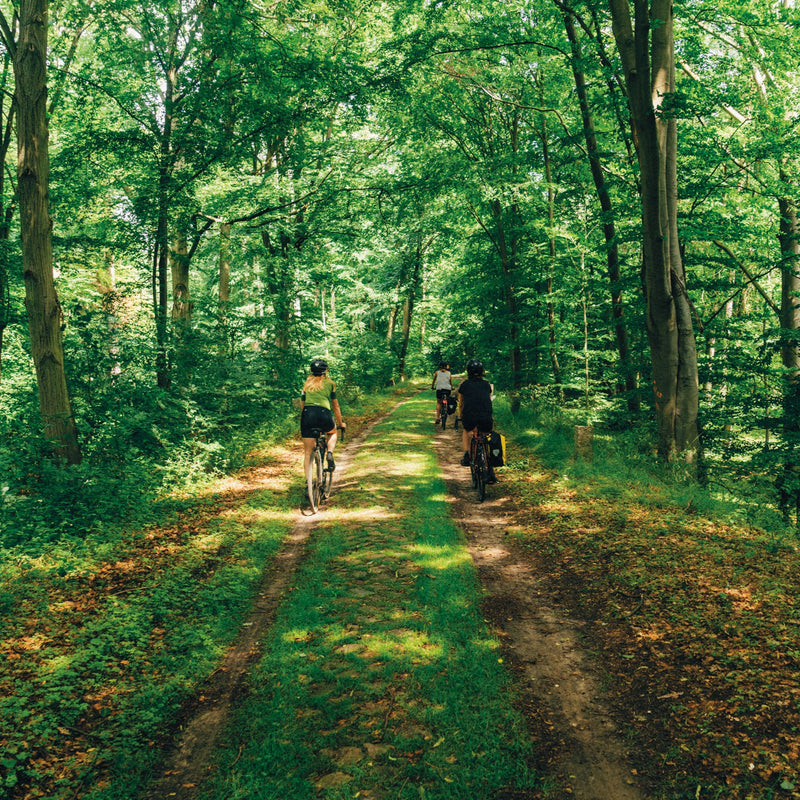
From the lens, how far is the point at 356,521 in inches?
322

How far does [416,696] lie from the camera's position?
13.2 ft

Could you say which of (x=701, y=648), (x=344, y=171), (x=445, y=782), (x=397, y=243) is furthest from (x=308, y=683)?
(x=397, y=243)

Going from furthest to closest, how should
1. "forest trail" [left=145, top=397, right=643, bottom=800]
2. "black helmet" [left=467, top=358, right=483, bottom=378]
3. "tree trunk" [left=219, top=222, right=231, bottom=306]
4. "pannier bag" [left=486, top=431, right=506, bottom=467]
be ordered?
"tree trunk" [left=219, top=222, right=231, bottom=306]
"black helmet" [left=467, top=358, right=483, bottom=378]
"pannier bag" [left=486, top=431, right=506, bottom=467]
"forest trail" [left=145, top=397, right=643, bottom=800]

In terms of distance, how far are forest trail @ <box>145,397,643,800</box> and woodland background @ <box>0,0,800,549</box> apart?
352cm

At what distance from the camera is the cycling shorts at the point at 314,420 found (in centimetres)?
885

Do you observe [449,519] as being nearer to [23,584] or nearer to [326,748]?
[326,748]

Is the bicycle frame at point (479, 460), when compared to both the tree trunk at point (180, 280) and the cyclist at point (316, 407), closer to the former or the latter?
the cyclist at point (316, 407)

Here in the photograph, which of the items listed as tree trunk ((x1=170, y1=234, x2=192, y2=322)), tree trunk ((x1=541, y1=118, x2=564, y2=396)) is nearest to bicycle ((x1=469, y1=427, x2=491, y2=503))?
tree trunk ((x1=541, y1=118, x2=564, y2=396))

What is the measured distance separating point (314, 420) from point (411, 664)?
16.8 ft

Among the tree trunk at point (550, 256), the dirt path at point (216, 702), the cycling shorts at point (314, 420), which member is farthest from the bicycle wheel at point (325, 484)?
the tree trunk at point (550, 256)

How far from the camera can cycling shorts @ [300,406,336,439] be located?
8852 mm

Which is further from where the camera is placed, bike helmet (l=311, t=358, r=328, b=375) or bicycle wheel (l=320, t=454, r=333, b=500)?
bicycle wheel (l=320, t=454, r=333, b=500)

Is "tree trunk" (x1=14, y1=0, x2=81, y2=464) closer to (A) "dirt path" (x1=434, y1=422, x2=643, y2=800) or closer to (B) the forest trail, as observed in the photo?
(B) the forest trail

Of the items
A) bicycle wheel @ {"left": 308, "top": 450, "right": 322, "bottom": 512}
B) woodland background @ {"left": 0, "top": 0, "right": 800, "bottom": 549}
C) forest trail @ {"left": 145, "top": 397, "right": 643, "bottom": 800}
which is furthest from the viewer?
bicycle wheel @ {"left": 308, "top": 450, "right": 322, "bottom": 512}
